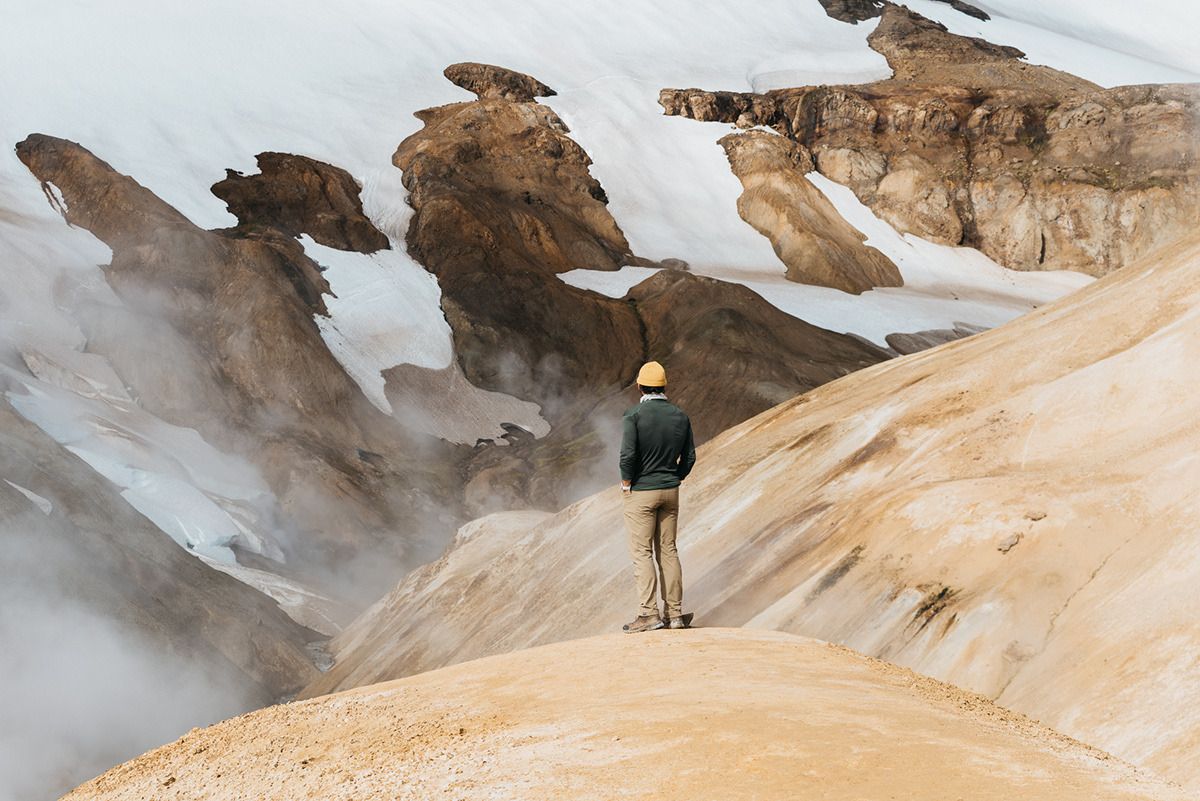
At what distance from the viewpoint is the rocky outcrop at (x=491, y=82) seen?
294ft

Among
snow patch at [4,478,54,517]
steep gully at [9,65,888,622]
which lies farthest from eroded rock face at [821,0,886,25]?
snow patch at [4,478,54,517]

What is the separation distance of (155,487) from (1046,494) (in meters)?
35.3

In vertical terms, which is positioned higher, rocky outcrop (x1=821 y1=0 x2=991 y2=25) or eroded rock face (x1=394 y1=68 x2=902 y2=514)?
rocky outcrop (x1=821 y1=0 x2=991 y2=25)

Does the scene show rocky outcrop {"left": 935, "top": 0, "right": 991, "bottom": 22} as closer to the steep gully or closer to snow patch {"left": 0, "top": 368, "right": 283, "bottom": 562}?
the steep gully

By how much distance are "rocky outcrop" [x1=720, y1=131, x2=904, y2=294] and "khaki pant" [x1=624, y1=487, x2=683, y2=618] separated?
2674 inches

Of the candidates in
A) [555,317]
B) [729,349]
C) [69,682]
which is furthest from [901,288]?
[69,682]

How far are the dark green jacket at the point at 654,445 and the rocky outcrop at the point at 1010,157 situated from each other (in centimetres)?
7850

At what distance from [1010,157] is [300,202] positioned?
159ft

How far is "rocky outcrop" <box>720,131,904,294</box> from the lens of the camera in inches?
3118

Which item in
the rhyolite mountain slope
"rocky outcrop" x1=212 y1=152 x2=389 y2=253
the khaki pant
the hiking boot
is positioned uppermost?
the khaki pant

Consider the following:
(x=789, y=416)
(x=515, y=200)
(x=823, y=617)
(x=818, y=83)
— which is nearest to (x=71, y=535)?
(x=789, y=416)

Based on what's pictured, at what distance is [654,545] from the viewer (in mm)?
10883

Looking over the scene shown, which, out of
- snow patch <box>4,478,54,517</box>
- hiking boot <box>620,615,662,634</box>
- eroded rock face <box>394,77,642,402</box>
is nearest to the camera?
hiking boot <box>620,615,662,634</box>

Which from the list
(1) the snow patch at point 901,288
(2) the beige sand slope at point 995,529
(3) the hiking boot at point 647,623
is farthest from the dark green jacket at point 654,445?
(1) the snow patch at point 901,288
